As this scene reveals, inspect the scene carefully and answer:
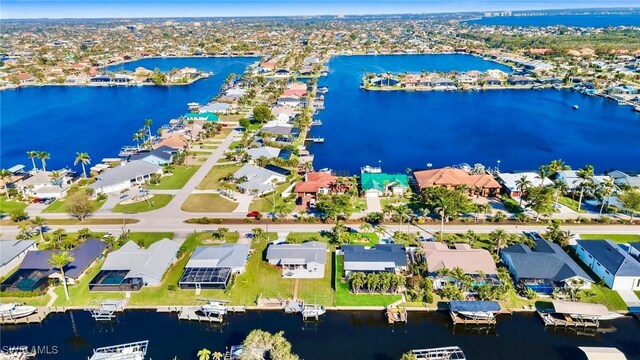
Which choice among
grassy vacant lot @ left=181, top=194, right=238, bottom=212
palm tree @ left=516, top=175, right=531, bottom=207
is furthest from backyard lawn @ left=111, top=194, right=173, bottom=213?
palm tree @ left=516, top=175, right=531, bottom=207

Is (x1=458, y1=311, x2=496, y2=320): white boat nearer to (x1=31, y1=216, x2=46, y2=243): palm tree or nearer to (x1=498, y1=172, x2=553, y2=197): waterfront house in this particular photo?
(x1=498, y1=172, x2=553, y2=197): waterfront house

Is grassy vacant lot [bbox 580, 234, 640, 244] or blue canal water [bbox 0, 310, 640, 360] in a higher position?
grassy vacant lot [bbox 580, 234, 640, 244]

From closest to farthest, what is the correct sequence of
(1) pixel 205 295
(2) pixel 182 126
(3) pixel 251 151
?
(1) pixel 205 295 → (3) pixel 251 151 → (2) pixel 182 126

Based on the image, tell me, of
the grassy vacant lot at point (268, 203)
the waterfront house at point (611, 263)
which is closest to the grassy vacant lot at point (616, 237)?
the waterfront house at point (611, 263)

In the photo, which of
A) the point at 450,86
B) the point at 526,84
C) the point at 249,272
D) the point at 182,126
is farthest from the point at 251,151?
the point at 526,84

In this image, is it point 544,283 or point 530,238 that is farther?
point 530,238

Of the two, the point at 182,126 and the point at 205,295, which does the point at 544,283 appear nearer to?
the point at 205,295

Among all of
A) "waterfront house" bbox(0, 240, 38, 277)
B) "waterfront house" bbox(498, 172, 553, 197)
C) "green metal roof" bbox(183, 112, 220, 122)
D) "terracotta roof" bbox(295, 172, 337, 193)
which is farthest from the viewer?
"green metal roof" bbox(183, 112, 220, 122)
